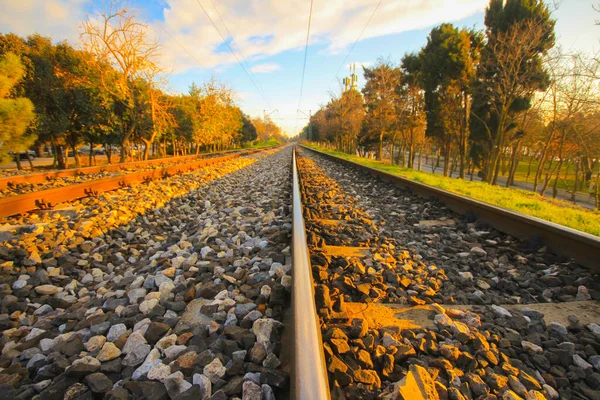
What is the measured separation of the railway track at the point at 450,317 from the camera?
4.28 ft

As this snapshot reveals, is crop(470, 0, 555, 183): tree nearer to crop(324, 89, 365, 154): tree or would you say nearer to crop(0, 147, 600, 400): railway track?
crop(324, 89, 365, 154): tree

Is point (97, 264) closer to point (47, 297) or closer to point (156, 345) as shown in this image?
point (47, 297)

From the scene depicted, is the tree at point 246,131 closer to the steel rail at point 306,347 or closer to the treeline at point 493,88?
the treeline at point 493,88

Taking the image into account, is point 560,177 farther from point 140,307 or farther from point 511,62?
point 140,307

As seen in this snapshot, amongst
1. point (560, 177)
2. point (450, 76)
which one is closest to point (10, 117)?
point (450, 76)

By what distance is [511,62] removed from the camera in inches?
641

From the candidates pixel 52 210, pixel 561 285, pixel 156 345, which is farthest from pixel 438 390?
pixel 52 210

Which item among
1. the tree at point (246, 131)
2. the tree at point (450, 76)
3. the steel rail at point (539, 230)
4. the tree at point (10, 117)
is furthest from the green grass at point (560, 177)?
the tree at point (246, 131)

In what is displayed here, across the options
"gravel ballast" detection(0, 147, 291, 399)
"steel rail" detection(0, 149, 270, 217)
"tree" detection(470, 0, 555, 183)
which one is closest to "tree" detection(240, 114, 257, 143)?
"tree" detection(470, 0, 555, 183)

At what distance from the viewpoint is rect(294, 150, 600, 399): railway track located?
4.28 feet

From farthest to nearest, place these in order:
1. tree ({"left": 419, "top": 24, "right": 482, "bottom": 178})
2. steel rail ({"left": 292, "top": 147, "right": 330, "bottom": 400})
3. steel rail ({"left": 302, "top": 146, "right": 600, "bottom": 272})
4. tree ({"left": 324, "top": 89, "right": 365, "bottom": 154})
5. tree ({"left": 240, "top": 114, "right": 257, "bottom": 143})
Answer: tree ({"left": 240, "top": 114, "right": 257, "bottom": 143}), tree ({"left": 324, "top": 89, "right": 365, "bottom": 154}), tree ({"left": 419, "top": 24, "right": 482, "bottom": 178}), steel rail ({"left": 302, "top": 146, "right": 600, "bottom": 272}), steel rail ({"left": 292, "top": 147, "right": 330, "bottom": 400})

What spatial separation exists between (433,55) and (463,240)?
23405 millimetres

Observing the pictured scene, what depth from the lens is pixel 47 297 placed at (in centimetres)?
220

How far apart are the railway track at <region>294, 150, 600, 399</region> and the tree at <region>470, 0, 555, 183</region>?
1823cm
